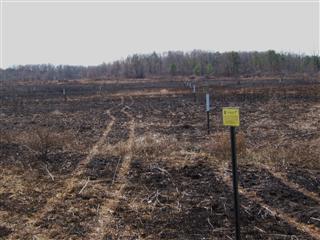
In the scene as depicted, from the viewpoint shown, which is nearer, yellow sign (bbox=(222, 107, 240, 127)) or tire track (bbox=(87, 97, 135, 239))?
yellow sign (bbox=(222, 107, 240, 127))

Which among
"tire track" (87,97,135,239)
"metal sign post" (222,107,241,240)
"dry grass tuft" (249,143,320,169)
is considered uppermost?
"metal sign post" (222,107,241,240)

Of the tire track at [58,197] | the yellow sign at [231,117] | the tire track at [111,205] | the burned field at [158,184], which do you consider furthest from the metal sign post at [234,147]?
the tire track at [58,197]

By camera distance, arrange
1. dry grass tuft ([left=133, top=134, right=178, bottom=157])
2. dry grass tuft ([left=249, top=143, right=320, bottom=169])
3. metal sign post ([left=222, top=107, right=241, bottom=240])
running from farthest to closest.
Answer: dry grass tuft ([left=133, top=134, right=178, bottom=157]) → dry grass tuft ([left=249, top=143, right=320, bottom=169]) → metal sign post ([left=222, top=107, right=241, bottom=240])

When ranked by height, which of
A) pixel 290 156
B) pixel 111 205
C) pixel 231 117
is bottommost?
pixel 111 205

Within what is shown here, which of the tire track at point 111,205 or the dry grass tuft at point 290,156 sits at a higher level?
the dry grass tuft at point 290,156

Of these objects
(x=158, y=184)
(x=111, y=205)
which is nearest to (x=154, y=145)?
(x=158, y=184)

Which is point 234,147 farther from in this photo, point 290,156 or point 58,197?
point 290,156

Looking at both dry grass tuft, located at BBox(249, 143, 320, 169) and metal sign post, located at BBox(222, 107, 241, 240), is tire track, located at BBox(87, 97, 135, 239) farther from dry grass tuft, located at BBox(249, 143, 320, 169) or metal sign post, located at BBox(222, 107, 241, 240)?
dry grass tuft, located at BBox(249, 143, 320, 169)

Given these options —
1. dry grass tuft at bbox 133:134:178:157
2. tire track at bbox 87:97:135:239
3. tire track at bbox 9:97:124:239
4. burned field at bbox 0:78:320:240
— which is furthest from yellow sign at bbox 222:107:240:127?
dry grass tuft at bbox 133:134:178:157

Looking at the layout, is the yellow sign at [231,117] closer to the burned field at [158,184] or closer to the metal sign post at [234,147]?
the metal sign post at [234,147]

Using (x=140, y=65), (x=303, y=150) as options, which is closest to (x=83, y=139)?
(x=303, y=150)

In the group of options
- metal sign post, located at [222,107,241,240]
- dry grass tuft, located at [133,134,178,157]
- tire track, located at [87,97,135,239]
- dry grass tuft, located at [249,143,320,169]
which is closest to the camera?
metal sign post, located at [222,107,241,240]

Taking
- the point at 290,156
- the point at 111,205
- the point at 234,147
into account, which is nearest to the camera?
the point at 234,147

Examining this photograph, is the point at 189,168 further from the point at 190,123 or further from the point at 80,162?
the point at 190,123
